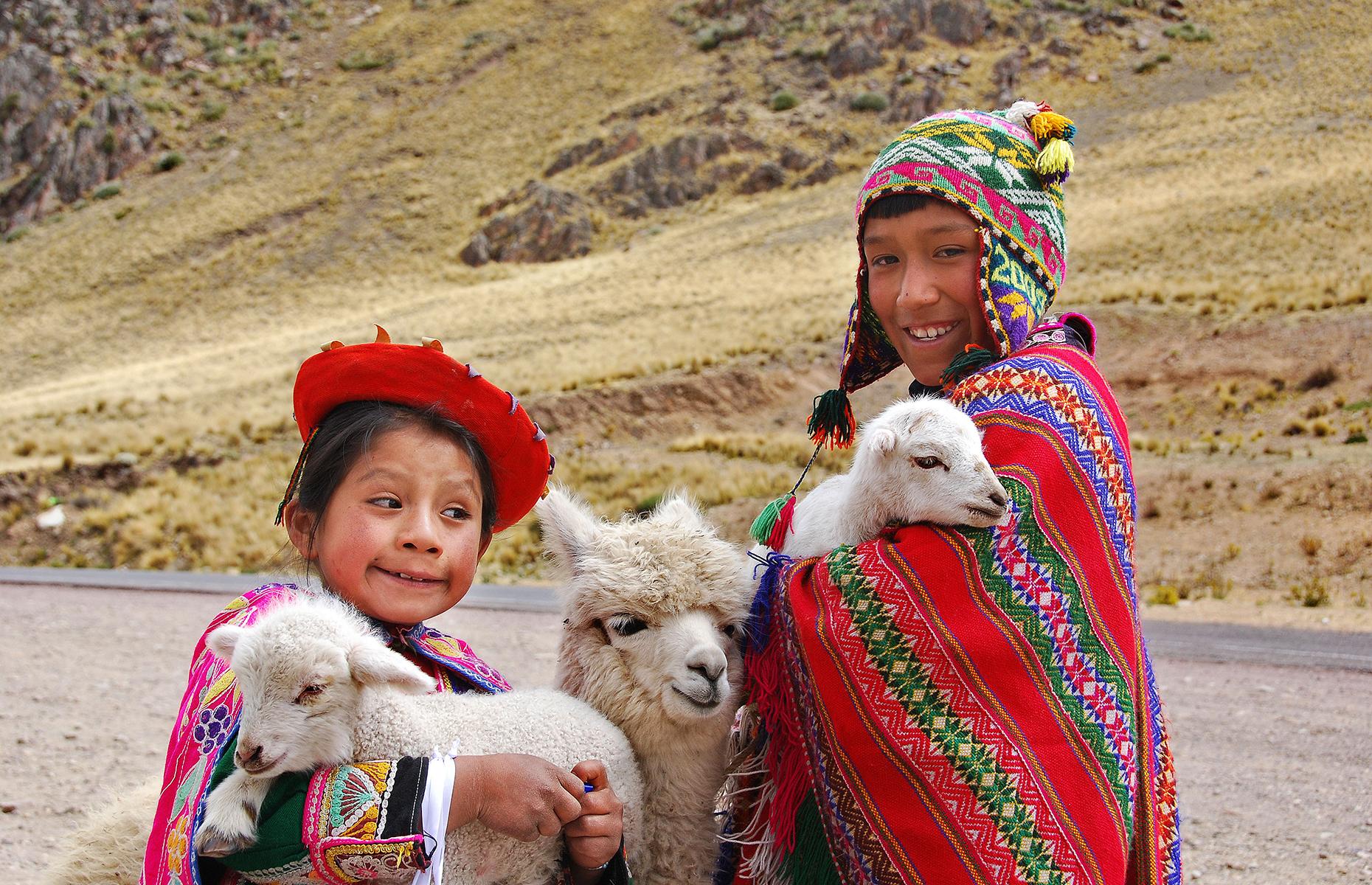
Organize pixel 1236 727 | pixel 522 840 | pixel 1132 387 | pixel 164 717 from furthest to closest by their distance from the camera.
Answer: pixel 1132 387, pixel 164 717, pixel 1236 727, pixel 522 840

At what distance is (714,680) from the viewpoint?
6.23 feet

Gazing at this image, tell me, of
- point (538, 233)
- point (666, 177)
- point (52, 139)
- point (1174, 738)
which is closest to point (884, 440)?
point (1174, 738)

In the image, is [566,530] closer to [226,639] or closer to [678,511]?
[678,511]

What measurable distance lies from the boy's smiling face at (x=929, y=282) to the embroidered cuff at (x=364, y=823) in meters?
1.46

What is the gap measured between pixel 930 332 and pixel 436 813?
1507 millimetres

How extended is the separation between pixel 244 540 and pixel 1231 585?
486 inches

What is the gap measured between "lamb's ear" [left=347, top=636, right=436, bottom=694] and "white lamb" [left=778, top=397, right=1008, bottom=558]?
961 millimetres

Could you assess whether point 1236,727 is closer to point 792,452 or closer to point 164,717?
point 164,717

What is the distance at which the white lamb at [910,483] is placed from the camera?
1.82m

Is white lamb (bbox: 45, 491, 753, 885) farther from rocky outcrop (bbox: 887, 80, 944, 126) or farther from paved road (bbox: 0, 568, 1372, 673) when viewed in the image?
rocky outcrop (bbox: 887, 80, 944, 126)

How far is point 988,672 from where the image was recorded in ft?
5.81

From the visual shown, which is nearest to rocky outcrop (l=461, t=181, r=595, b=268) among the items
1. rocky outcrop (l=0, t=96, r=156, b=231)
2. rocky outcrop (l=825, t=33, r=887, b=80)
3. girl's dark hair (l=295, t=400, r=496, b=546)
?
rocky outcrop (l=825, t=33, r=887, b=80)

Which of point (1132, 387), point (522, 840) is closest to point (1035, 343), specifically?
point (522, 840)

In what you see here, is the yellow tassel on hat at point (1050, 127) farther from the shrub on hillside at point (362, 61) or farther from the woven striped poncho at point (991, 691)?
the shrub on hillside at point (362, 61)
